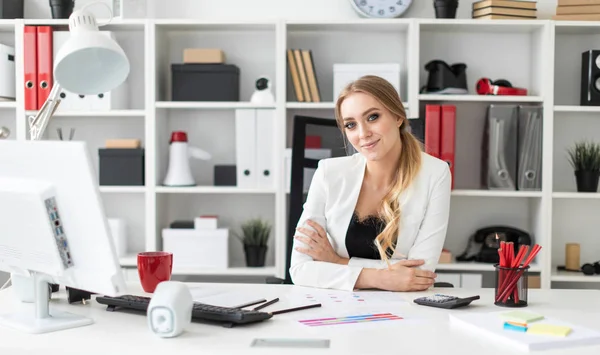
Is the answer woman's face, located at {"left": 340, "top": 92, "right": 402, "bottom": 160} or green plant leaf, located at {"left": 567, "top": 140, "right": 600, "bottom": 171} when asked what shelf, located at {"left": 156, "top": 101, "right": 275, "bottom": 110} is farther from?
green plant leaf, located at {"left": 567, "top": 140, "right": 600, "bottom": 171}

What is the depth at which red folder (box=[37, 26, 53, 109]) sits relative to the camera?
3.38m

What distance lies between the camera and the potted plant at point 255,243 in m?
3.48

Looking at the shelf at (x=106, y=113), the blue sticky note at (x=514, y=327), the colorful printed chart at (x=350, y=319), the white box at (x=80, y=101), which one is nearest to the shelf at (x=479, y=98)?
the shelf at (x=106, y=113)

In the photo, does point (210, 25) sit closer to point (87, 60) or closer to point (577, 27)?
point (577, 27)

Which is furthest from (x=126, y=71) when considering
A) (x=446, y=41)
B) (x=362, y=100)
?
(x=446, y=41)

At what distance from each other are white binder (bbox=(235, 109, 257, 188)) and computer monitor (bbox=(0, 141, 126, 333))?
1.97m

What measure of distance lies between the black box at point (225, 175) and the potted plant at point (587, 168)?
1691 millimetres

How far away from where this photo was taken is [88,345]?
1.31 metres

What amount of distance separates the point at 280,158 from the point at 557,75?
150cm

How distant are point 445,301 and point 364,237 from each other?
0.63 metres

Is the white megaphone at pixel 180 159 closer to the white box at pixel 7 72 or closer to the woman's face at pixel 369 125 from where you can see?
the white box at pixel 7 72

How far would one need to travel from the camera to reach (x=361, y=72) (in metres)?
3.42

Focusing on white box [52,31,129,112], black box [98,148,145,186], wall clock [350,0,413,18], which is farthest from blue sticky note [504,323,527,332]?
white box [52,31,129,112]

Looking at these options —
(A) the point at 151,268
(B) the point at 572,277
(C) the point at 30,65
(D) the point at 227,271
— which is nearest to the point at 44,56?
(C) the point at 30,65
